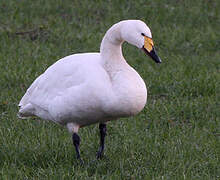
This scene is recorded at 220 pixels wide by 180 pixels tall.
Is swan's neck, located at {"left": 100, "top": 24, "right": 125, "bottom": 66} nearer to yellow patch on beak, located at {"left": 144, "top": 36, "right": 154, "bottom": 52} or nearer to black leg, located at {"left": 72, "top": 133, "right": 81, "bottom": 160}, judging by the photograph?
yellow patch on beak, located at {"left": 144, "top": 36, "right": 154, "bottom": 52}

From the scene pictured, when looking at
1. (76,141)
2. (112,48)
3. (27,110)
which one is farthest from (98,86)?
(27,110)

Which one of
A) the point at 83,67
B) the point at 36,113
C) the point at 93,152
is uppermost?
the point at 83,67

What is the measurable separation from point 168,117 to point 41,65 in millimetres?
2477

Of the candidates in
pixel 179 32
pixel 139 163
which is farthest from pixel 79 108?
pixel 179 32

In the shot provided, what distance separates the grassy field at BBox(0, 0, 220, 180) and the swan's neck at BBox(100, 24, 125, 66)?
0.92m

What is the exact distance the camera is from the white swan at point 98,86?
4949 millimetres

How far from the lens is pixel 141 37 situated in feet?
16.2

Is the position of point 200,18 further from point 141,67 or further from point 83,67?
point 83,67

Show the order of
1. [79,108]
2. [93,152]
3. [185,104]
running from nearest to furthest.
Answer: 1. [79,108]
2. [93,152]
3. [185,104]

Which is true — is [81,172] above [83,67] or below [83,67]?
below

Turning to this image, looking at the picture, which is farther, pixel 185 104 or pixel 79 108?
pixel 185 104

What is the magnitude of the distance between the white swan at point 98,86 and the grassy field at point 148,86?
38cm

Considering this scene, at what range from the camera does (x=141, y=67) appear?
8711mm

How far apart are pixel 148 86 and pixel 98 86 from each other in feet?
9.66
